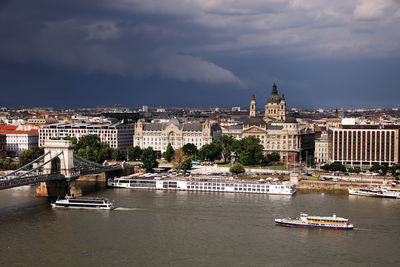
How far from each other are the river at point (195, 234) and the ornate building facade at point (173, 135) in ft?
106

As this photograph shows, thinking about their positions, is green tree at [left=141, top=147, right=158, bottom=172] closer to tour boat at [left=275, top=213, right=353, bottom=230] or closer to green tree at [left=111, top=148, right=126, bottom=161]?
green tree at [left=111, top=148, right=126, bottom=161]

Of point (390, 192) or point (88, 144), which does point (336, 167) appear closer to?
point (390, 192)

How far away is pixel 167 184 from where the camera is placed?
5447cm

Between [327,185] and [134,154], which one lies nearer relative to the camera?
[327,185]

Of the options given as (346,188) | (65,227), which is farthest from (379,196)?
(65,227)

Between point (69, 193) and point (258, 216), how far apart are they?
57.6ft

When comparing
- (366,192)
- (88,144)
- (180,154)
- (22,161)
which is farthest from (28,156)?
(366,192)

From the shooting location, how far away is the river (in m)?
30.8

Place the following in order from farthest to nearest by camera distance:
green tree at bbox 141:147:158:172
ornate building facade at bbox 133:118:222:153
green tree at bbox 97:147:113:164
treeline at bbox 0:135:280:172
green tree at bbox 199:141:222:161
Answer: ornate building facade at bbox 133:118:222:153, green tree at bbox 199:141:222:161, green tree at bbox 97:147:113:164, treeline at bbox 0:135:280:172, green tree at bbox 141:147:158:172

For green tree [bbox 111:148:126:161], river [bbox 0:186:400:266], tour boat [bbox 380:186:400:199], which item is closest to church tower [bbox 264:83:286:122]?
green tree [bbox 111:148:126:161]

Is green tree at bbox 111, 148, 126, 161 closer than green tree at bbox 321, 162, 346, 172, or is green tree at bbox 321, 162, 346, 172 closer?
green tree at bbox 321, 162, 346, 172

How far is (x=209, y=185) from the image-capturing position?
175 ft

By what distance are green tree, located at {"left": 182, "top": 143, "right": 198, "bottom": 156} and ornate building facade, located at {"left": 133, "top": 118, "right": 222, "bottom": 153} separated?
17.4 ft

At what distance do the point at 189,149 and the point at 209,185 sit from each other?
→ 21803mm
